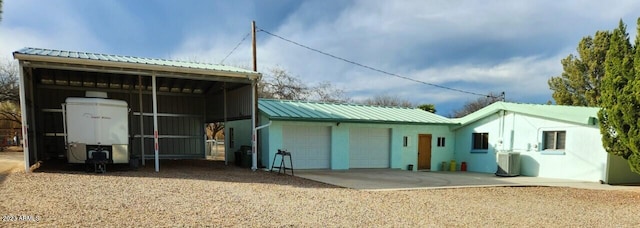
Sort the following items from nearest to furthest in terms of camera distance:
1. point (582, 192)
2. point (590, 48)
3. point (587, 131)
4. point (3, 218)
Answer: point (3, 218), point (582, 192), point (587, 131), point (590, 48)

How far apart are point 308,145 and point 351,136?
2.03 m

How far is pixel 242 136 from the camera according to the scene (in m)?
15.5

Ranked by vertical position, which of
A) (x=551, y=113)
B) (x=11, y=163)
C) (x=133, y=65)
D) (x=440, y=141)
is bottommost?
(x=11, y=163)

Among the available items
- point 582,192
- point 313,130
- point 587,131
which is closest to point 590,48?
point 587,131

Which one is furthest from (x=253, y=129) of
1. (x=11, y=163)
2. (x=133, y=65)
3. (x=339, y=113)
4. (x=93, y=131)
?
(x=11, y=163)

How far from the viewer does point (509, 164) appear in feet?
46.3

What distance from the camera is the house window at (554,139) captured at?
44.4ft

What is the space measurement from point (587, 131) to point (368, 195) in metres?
9.32

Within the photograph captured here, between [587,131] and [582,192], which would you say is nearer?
[582,192]

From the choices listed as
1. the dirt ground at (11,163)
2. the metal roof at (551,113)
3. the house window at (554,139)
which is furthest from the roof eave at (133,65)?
the house window at (554,139)

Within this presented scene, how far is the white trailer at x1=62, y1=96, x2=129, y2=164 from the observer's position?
10.5m

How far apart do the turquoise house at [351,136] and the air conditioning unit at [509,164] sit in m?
3.14

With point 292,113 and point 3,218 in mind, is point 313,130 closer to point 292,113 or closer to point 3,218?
point 292,113

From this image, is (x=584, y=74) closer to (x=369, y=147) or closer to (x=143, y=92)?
(x=369, y=147)
